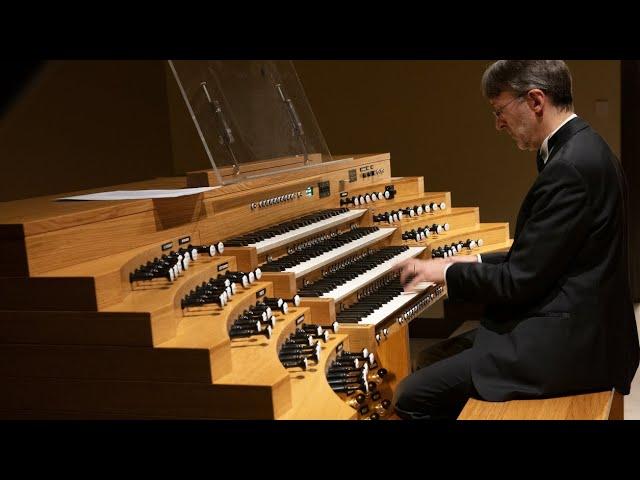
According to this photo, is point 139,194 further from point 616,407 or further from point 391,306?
point 616,407

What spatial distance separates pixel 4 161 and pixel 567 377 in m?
3.97

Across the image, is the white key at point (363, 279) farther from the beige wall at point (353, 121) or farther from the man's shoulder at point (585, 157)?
A: the beige wall at point (353, 121)

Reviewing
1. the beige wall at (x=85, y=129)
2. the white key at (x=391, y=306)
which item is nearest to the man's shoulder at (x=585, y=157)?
the white key at (x=391, y=306)

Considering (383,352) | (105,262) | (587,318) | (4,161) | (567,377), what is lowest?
(383,352)

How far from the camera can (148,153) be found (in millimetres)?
6434

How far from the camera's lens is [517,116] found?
2.33 m

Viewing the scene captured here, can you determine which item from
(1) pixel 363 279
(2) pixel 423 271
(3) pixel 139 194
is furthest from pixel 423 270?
(3) pixel 139 194

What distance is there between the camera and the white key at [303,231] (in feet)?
10.4

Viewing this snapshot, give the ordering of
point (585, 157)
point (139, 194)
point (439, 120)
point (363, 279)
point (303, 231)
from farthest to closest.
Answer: point (439, 120) → point (303, 231) → point (363, 279) → point (139, 194) → point (585, 157)

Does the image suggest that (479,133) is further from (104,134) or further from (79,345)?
(79,345)

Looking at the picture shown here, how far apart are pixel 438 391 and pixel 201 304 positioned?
80cm

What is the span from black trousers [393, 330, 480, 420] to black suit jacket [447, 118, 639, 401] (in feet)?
0.21
